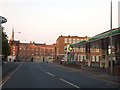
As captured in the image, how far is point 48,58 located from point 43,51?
9456 millimetres

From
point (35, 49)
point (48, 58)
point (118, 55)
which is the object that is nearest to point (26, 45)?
point (35, 49)

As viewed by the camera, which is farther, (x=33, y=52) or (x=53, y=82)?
(x=33, y=52)

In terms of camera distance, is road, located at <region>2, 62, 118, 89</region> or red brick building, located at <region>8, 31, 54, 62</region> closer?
road, located at <region>2, 62, 118, 89</region>

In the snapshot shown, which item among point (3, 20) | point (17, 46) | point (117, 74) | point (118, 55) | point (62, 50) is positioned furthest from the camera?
point (17, 46)

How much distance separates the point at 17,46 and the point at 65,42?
53.4m

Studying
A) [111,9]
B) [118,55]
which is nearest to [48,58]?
[118,55]

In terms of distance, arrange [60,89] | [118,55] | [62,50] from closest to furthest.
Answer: [60,89] < [118,55] < [62,50]

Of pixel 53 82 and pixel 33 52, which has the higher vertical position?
pixel 33 52

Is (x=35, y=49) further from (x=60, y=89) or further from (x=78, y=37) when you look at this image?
(x=60, y=89)

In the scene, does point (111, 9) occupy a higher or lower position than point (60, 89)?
higher

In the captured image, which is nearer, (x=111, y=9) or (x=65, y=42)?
(x=111, y=9)

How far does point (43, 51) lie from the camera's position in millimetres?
189750

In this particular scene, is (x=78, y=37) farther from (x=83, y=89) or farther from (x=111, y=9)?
(x=83, y=89)

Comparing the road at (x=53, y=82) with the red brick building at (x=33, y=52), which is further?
the red brick building at (x=33, y=52)
